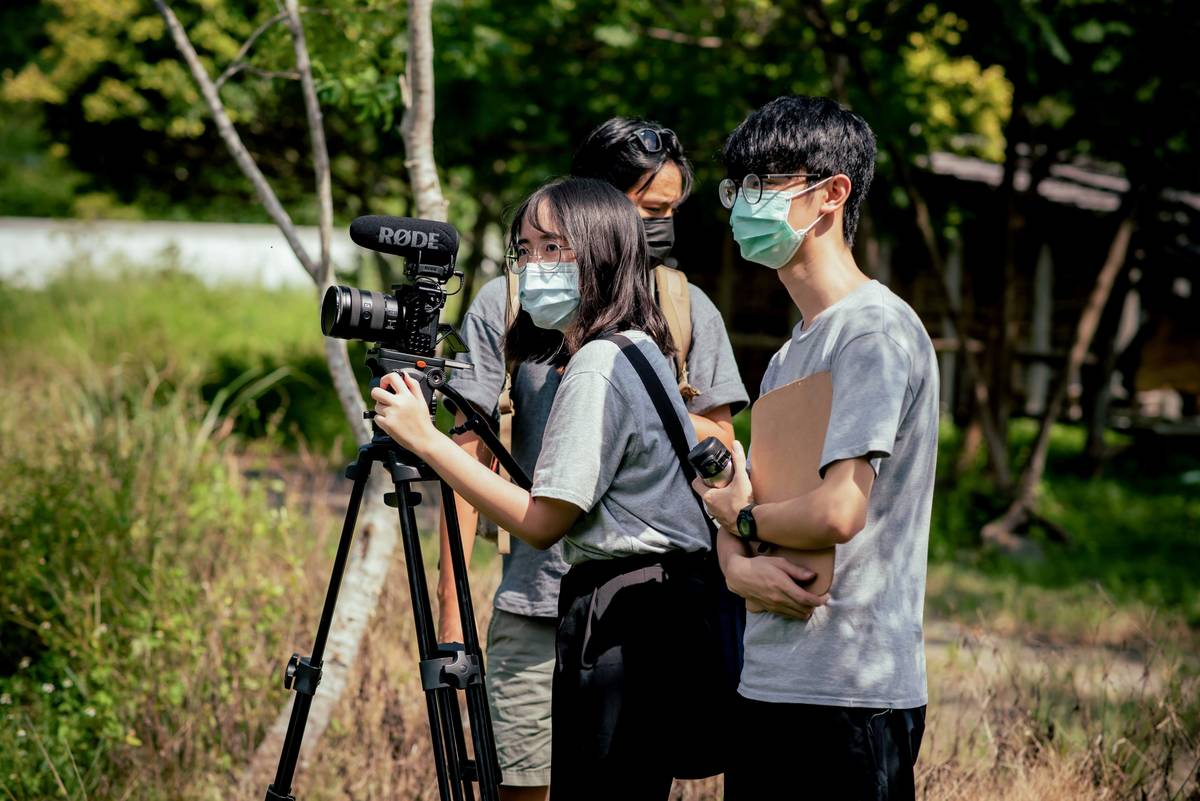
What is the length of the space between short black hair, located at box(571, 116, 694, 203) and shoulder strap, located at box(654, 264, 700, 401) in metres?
0.22

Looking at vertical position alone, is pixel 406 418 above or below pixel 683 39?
below

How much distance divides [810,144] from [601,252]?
0.49 meters

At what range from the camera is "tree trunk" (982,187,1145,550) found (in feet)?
28.7

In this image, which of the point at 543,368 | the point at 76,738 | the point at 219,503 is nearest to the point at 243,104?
the point at 219,503

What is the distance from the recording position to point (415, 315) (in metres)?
2.22

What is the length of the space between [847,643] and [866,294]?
54cm

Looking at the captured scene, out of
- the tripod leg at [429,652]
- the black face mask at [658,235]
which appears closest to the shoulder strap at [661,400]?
the tripod leg at [429,652]

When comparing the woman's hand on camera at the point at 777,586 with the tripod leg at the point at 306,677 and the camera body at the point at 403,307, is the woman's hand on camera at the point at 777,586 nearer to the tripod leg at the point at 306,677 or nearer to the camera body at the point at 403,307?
the camera body at the point at 403,307

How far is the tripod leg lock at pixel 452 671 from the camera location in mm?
2248

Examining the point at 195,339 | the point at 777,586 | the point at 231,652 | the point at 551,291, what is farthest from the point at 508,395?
the point at 195,339

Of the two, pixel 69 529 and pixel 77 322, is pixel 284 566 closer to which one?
pixel 69 529

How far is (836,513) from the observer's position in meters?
1.87

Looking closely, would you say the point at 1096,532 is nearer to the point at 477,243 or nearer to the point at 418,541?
the point at 477,243

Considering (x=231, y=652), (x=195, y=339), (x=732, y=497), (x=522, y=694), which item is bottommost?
(x=195, y=339)
